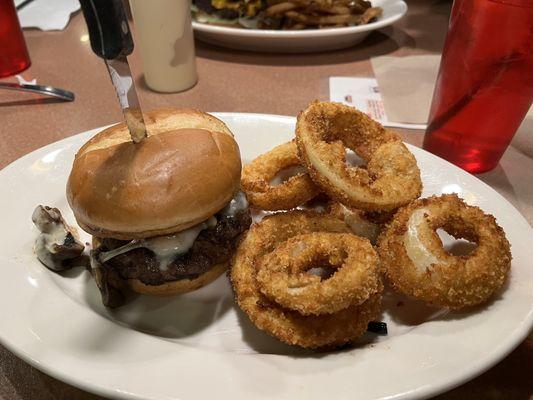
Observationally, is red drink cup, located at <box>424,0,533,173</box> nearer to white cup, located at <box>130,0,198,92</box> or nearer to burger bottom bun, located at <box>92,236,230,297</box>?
burger bottom bun, located at <box>92,236,230,297</box>

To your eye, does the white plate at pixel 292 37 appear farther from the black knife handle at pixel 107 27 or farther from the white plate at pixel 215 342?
the black knife handle at pixel 107 27

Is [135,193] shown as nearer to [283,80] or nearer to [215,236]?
[215,236]

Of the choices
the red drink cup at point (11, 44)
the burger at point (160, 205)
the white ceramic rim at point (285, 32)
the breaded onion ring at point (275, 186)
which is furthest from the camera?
the white ceramic rim at point (285, 32)

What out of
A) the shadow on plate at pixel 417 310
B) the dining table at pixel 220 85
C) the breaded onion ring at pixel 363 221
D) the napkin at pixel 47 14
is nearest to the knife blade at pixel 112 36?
the breaded onion ring at pixel 363 221

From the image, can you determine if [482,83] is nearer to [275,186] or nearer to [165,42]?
[275,186]

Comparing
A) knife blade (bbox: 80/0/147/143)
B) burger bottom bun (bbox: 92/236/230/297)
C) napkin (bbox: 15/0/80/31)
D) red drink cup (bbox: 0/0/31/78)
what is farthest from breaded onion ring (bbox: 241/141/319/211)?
napkin (bbox: 15/0/80/31)

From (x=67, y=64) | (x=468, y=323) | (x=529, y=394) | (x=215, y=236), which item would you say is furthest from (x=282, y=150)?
(x=67, y=64)
